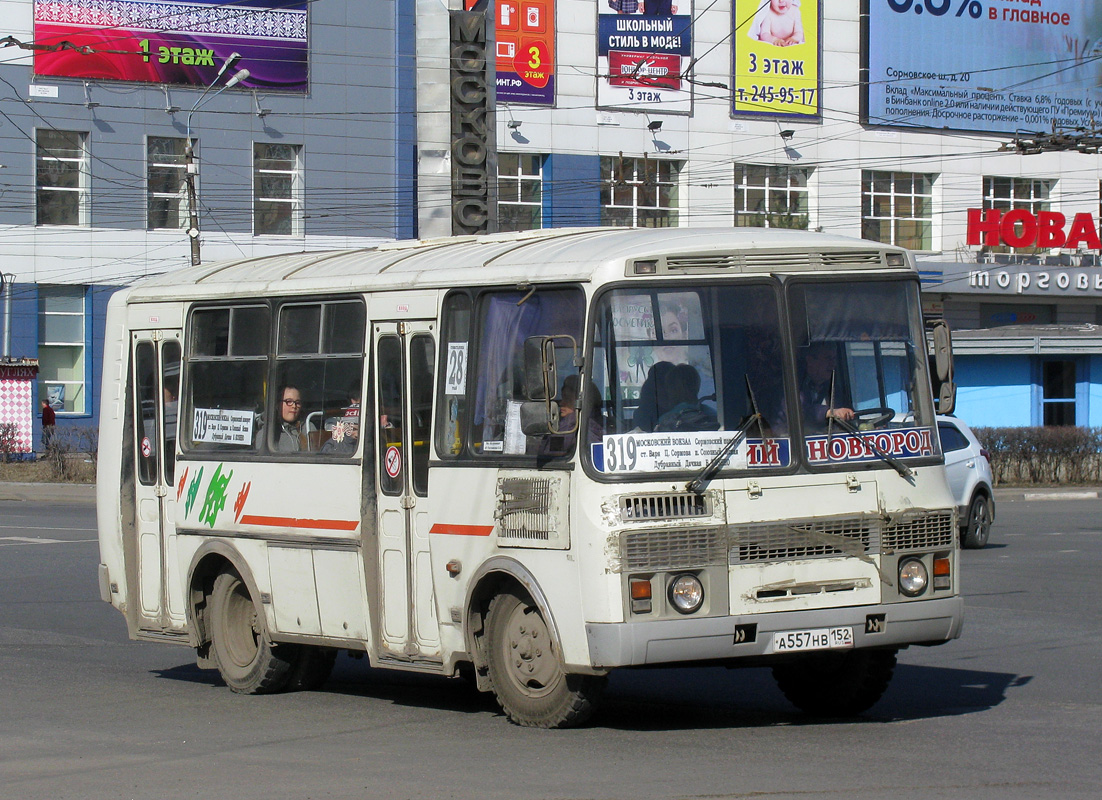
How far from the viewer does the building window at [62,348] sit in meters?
45.6

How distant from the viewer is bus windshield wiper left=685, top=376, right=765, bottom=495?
769cm

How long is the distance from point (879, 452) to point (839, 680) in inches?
54.8

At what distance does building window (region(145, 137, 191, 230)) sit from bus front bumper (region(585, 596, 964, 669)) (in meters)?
39.9

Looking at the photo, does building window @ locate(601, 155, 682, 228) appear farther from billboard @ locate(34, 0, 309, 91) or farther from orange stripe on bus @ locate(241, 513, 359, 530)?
orange stripe on bus @ locate(241, 513, 359, 530)

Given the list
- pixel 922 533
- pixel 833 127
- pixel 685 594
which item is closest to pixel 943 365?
pixel 922 533

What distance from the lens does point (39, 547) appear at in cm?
2061

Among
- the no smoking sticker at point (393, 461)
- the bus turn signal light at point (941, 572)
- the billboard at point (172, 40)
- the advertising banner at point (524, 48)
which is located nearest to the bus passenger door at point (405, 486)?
the no smoking sticker at point (393, 461)

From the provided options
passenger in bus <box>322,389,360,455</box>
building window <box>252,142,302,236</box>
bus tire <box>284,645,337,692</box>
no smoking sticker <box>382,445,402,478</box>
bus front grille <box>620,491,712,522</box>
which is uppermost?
building window <box>252,142,302,236</box>

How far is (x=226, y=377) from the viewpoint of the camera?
34.2ft

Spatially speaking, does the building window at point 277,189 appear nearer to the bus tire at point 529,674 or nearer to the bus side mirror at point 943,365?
the bus tire at point 529,674

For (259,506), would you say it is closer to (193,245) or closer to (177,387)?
(177,387)

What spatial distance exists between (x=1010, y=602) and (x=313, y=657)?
6.83 metres

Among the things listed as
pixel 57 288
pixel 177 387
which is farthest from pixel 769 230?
pixel 57 288

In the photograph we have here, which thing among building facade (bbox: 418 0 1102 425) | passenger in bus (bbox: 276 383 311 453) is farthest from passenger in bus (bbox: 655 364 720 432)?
building facade (bbox: 418 0 1102 425)
